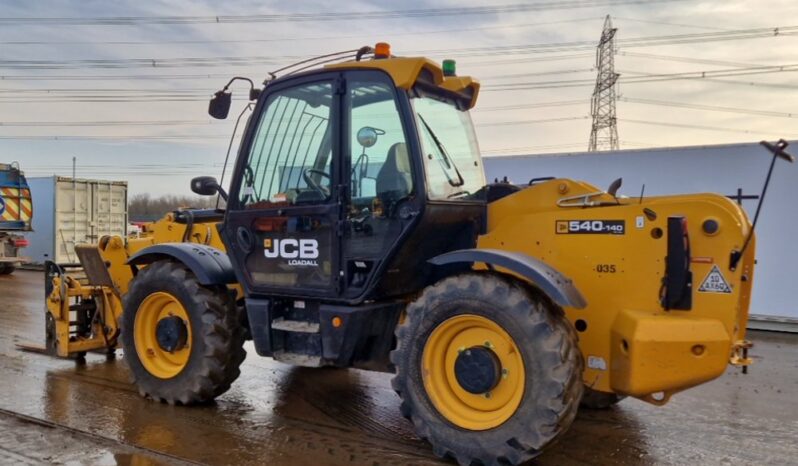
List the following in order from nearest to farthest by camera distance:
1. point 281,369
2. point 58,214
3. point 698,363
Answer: point 698,363 < point 281,369 < point 58,214

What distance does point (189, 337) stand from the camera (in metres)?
5.20

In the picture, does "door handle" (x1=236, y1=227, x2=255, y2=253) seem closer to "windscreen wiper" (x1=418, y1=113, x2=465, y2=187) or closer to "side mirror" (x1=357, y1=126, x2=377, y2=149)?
"side mirror" (x1=357, y1=126, x2=377, y2=149)

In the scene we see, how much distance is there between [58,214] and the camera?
18312 millimetres

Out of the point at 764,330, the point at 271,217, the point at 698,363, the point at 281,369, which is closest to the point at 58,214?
the point at 281,369

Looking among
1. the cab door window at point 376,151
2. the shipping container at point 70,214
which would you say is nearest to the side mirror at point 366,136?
the cab door window at point 376,151

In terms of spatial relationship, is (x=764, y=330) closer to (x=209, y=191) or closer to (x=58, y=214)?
(x=209, y=191)

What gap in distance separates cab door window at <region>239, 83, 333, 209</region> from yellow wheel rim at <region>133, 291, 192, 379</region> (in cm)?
114

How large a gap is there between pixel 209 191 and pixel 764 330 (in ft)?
26.1

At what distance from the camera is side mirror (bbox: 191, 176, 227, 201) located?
514 centimetres

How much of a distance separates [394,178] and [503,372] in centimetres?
143

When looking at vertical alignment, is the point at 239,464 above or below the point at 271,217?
below

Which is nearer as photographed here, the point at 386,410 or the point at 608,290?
the point at 608,290

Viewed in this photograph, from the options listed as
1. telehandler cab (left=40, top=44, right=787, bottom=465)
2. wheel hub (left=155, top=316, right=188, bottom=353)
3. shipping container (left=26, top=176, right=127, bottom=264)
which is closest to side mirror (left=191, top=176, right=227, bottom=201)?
telehandler cab (left=40, top=44, right=787, bottom=465)

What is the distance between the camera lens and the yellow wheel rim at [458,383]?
12.7 feet
